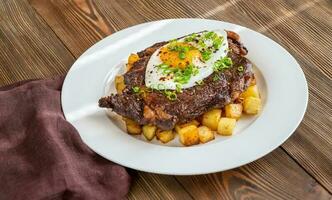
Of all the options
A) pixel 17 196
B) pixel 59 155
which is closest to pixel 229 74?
pixel 59 155

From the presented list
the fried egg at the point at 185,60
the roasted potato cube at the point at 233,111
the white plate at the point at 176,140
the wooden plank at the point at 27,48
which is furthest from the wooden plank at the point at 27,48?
the roasted potato cube at the point at 233,111

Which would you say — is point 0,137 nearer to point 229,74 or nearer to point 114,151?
point 114,151

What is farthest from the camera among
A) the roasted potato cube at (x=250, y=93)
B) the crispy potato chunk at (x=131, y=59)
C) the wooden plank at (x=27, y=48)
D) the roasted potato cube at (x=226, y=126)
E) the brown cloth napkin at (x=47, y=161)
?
the wooden plank at (x=27, y=48)

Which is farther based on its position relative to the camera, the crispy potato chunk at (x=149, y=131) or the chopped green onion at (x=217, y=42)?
the chopped green onion at (x=217, y=42)

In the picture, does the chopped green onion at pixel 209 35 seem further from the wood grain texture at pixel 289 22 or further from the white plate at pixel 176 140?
the wood grain texture at pixel 289 22

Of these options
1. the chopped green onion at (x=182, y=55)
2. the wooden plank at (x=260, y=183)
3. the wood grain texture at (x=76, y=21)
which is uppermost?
the chopped green onion at (x=182, y=55)

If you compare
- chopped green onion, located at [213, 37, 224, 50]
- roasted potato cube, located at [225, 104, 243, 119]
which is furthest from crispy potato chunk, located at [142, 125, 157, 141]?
chopped green onion, located at [213, 37, 224, 50]

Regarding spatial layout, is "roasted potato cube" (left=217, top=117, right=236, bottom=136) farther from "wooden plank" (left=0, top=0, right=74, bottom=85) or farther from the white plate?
"wooden plank" (left=0, top=0, right=74, bottom=85)
